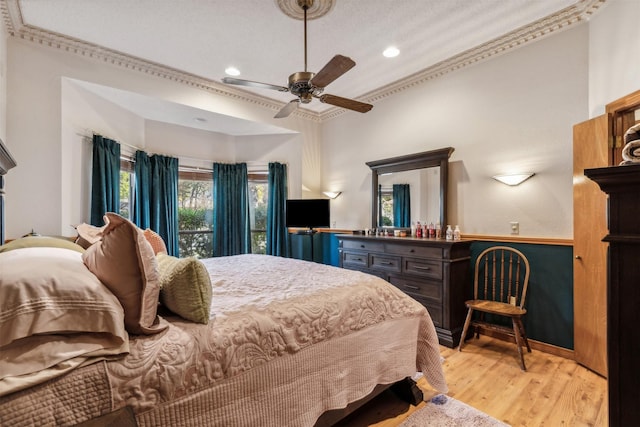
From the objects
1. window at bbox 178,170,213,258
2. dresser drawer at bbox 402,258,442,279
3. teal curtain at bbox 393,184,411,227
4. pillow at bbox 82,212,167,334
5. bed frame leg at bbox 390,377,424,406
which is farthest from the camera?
window at bbox 178,170,213,258

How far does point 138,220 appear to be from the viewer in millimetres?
3881

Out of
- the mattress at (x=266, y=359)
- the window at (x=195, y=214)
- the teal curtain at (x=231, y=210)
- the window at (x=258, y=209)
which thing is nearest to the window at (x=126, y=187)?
the window at (x=195, y=214)

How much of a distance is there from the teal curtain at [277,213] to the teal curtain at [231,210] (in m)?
0.38

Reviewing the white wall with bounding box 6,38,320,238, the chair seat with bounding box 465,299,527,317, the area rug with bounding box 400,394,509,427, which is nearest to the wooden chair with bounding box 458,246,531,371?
the chair seat with bounding box 465,299,527,317

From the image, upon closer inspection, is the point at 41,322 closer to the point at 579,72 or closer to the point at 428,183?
the point at 428,183

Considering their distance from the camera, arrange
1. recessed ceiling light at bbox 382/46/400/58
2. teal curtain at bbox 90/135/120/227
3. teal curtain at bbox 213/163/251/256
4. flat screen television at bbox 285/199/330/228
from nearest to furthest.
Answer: recessed ceiling light at bbox 382/46/400/58 → teal curtain at bbox 90/135/120/227 → flat screen television at bbox 285/199/330/228 → teal curtain at bbox 213/163/251/256

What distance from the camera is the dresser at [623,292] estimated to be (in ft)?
2.21

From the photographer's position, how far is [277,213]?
15.8 ft

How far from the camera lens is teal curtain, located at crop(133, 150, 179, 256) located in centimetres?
393

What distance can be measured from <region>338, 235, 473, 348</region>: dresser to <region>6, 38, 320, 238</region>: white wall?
288 centimetres

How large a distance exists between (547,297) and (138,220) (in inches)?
185

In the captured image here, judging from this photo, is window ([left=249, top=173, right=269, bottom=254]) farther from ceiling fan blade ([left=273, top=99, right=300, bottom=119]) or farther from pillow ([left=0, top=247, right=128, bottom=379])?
pillow ([left=0, top=247, right=128, bottom=379])

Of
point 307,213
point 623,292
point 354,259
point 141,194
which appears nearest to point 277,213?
point 307,213

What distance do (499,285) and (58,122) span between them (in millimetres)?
4663
